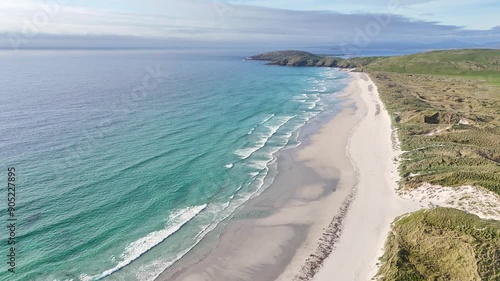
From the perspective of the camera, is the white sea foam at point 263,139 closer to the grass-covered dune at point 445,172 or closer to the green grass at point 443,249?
the grass-covered dune at point 445,172

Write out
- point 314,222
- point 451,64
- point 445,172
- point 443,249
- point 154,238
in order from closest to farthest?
point 443,249 → point 154,238 → point 314,222 → point 445,172 → point 451,64

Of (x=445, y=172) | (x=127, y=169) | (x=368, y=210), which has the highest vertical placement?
(x=127, y=169)

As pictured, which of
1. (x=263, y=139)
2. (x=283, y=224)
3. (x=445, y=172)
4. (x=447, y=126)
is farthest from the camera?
(x=263, y=139)

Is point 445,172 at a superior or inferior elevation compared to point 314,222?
superior

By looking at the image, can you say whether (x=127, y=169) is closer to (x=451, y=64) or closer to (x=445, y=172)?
(x=445, y=172)

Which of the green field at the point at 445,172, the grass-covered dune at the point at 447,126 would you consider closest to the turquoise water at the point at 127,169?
the green field at the point at 445,172

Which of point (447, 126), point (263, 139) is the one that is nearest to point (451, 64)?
point (447, 126)

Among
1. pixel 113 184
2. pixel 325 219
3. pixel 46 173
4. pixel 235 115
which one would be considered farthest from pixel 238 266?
pixel 235 115

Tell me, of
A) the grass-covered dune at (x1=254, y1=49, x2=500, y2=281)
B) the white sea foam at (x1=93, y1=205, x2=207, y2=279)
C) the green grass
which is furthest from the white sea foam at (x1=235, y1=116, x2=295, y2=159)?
the green grass
